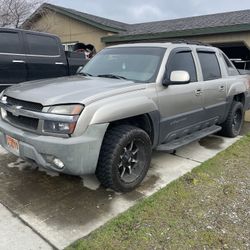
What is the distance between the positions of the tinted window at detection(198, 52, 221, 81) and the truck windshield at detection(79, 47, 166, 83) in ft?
3.84

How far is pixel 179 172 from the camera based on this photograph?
4.57 metres

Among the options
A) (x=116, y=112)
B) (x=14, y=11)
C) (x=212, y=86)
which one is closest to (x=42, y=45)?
(x=212, y=86)

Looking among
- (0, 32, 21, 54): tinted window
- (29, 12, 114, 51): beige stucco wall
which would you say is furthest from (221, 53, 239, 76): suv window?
(29, 12, 114, 51): beige stucco wall

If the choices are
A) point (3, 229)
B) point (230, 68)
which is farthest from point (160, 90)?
point (230, 68)

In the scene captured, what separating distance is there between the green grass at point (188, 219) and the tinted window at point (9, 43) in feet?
15.3

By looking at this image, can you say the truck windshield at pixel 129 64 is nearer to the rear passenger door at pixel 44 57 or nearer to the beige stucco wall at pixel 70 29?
the rear passenger door at pixel 44 57

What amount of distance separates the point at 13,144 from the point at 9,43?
12.8ft

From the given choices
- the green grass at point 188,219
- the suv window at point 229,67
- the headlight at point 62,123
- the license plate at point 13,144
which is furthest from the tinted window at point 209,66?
the license plate at point 13,144

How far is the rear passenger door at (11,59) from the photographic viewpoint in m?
6.54

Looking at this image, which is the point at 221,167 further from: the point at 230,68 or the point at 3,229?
the point at 3,229

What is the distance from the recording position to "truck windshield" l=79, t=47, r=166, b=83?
4.29m

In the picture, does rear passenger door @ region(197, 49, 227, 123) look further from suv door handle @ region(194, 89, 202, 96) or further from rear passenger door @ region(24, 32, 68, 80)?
rear passenger door @ region(24, 32, 68, 80)

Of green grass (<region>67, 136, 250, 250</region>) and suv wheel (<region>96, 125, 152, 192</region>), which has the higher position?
suv wheel (<region>96, 125, 152, 192</region>)

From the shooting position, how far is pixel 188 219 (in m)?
3.35
